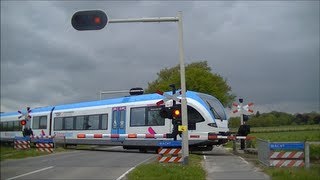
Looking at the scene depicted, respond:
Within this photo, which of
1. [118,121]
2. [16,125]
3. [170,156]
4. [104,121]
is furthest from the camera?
[16,125]

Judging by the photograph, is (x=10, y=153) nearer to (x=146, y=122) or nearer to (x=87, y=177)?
(x=87, y=177)

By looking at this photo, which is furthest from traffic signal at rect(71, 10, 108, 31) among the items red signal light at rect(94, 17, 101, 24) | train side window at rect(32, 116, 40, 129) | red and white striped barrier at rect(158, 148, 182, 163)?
train side window at rect(32, 116, 40, 129)

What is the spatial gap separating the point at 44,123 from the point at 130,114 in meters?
13.1

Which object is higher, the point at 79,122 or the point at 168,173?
the point at 79,122

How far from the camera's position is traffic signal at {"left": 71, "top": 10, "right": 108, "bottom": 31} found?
1491 cm

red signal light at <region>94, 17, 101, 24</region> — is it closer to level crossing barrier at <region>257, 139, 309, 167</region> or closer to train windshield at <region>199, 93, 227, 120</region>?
level crossing barrier at <region>257, 139, 309, 167</region>

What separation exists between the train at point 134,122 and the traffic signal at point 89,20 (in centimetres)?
624

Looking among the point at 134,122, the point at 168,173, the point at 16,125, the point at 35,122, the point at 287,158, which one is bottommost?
the point at 168,173

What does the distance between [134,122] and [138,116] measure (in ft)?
1.58

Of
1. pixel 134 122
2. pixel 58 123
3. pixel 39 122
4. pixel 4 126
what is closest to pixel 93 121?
pixel 134 122

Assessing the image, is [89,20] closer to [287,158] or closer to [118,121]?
[287,158]

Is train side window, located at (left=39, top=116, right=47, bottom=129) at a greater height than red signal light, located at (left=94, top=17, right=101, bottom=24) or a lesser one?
lesser

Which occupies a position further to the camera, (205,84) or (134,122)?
(205,84)

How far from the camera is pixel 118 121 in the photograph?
28.2 meters
